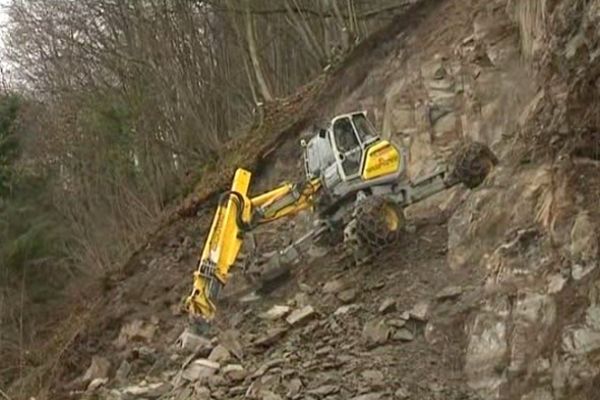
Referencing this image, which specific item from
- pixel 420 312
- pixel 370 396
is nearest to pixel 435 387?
pixel 370 396

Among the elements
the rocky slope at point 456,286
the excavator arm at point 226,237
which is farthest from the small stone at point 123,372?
the excavator arm at point 226,237

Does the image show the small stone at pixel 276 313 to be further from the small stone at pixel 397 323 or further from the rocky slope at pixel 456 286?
the small stone at pixel 397 323

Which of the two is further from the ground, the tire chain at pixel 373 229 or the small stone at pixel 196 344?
the tire chain at pixel 373 229

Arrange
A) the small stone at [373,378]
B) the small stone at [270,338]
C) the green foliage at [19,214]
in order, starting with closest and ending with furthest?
1. the small stone at [373,378]
2. the small stone at [270,338]
3. the green foliage at [19,214]

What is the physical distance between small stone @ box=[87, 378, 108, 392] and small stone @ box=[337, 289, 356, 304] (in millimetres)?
3907

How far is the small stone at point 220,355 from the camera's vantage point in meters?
A: 12.2

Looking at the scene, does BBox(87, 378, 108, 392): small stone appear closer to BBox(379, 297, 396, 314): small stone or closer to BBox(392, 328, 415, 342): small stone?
BBox(379, 297, 396, 314): small stone

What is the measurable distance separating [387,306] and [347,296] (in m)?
1.07

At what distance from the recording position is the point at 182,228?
19953 millimetres

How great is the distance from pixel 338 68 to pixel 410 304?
9090 mm

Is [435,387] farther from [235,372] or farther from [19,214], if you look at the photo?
[19,214]

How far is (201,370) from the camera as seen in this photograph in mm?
12000

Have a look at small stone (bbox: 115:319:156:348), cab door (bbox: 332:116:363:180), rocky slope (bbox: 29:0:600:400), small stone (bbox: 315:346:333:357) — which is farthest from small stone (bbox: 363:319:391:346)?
small stone (bbox: 115:319:156:348)

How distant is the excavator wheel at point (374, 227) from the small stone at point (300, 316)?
105 cm
